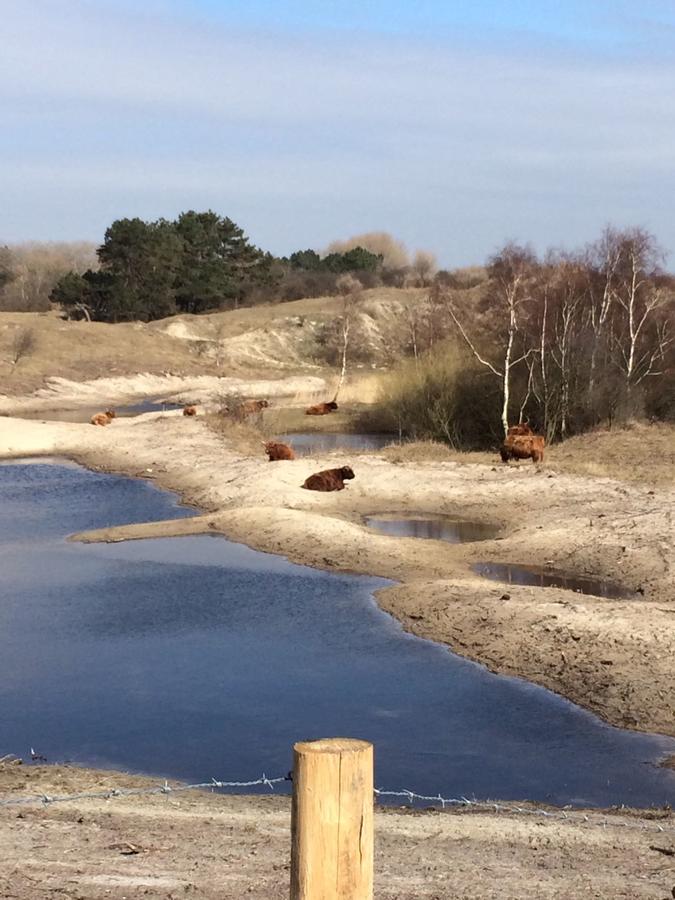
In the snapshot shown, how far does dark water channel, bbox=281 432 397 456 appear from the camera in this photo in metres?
42.6

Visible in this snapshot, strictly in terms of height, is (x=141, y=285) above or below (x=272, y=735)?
above

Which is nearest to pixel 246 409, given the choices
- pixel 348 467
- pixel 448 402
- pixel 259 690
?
pixel 448 402

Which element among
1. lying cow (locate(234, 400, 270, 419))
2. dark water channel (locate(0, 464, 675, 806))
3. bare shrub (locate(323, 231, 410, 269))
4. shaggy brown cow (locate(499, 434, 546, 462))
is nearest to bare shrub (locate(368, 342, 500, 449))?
lying cow (locate(234, 400, 270, 419))

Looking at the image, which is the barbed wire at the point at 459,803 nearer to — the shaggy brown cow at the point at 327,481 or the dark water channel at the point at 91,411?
the shaggy brown cow at the point at 327,481

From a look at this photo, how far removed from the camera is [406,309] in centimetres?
9531

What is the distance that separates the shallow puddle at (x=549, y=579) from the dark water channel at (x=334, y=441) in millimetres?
17814

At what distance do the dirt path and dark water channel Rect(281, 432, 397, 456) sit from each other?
30.0m

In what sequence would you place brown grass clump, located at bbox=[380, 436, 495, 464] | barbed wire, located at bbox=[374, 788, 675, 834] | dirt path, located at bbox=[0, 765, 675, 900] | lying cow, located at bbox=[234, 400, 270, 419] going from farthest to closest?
lying cow, located at bbox=[234, 400, 270, 419] → brown grass clump, located at bbox=[380, 436, 495, 464] → barbed wire, located at bbox=[374, 788, 675, 834] → dirt path, located at bbox=[0, 765, 675, 900]

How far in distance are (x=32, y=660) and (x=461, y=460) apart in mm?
20131

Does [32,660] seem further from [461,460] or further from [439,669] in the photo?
[461,460]

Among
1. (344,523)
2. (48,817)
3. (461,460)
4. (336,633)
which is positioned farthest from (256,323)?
(48,817)

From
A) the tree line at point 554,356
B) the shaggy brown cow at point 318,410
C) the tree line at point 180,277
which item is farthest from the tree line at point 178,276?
the tree line at point 554,356

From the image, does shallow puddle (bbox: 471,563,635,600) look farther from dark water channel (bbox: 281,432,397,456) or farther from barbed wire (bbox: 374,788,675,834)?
dark water channel (bbox: 281,432,397,456)

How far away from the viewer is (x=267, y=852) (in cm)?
853
